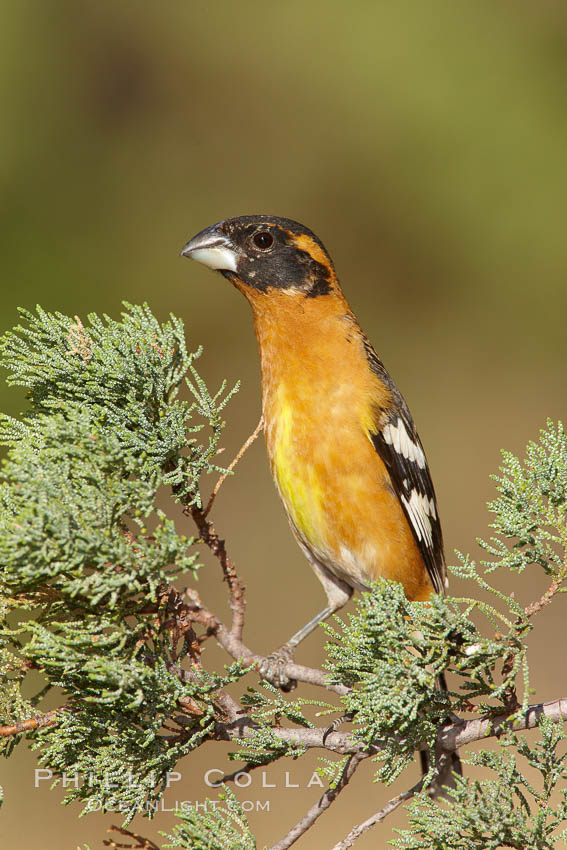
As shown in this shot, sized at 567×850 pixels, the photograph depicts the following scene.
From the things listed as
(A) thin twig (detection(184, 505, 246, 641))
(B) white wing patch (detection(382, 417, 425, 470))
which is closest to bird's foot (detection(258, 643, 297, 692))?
(A) thin twig (detection(184, 505, 246, 641))

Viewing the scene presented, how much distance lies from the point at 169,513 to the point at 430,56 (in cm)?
342

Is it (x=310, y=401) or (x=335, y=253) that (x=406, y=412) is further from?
(x=335, y=253)

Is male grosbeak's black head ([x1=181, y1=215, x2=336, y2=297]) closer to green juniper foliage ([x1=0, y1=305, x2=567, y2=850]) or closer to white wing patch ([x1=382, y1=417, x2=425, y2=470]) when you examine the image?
white wing patch ([x1=382, y1=417, x2=425, y2=470])

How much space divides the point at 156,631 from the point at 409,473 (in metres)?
1.47

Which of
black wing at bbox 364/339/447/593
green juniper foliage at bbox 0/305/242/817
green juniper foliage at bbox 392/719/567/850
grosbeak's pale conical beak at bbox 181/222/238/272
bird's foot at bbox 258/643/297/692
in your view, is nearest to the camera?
green juniper foliage at bbox 0/305/242/817

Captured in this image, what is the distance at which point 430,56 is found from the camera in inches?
204

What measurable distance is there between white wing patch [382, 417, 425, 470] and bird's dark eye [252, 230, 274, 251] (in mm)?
893

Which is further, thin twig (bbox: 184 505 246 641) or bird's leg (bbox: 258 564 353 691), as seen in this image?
bird's leg (bbox: 258 564 353 691)

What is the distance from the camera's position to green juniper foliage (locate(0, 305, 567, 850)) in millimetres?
Result: 1648

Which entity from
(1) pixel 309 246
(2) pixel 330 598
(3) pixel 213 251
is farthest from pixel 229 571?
(1) pixel 309 246

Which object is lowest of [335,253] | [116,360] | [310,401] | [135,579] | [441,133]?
[135,579]

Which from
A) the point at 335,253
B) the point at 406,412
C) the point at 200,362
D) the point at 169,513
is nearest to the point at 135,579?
the point at 406,412

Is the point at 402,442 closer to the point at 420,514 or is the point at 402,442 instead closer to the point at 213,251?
the point at 420,514

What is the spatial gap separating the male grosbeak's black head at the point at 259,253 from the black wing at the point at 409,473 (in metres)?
0.40
